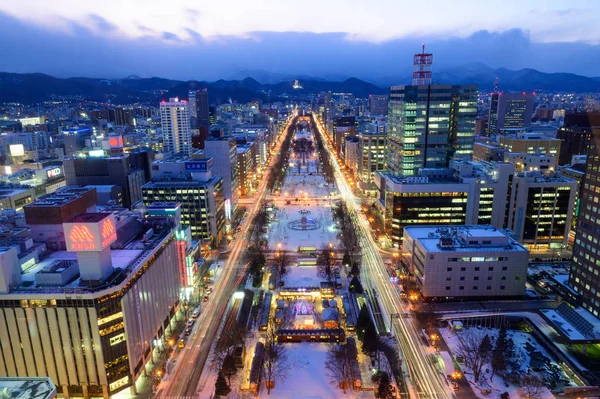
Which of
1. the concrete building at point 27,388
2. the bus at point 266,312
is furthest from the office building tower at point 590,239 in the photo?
the concrete building at point 27,388

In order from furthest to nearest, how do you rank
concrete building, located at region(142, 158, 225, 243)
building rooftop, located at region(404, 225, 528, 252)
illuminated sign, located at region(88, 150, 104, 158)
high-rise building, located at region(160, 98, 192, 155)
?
1. high-rise building, located at region(160, 98, 192, 155)
2. illuminated sign, located at region(88, 150, 104, 158)
3. concrete building, located at region(142, 158, 225, 243)
4. building rooftop, located at region(404, 225, 528, 252)

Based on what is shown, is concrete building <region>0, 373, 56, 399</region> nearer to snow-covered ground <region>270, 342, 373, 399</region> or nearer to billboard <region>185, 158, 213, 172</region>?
snow-covered ground <region>270, 342, 373, 399</region>

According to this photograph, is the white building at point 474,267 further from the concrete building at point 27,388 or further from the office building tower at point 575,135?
the office building tower at point 575,135

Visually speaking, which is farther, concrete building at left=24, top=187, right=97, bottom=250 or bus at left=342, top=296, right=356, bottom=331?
Result: bus at left=342, top=296, right=356, bottom=331

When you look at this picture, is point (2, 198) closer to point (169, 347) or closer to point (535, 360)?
point (169, 347)

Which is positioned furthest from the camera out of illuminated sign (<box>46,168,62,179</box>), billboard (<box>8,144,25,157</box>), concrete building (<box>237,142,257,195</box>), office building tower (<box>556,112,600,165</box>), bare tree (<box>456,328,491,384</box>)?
billboard (<box>8,144,25,157</box>)

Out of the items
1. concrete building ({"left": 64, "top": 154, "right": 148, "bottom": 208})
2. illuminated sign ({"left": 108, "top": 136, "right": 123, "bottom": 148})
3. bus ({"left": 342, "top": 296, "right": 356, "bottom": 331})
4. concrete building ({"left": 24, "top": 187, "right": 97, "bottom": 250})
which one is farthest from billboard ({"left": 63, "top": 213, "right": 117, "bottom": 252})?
illuminated sign ({"left": 108, "top": 136, "right": 123, "bottom": 148})
